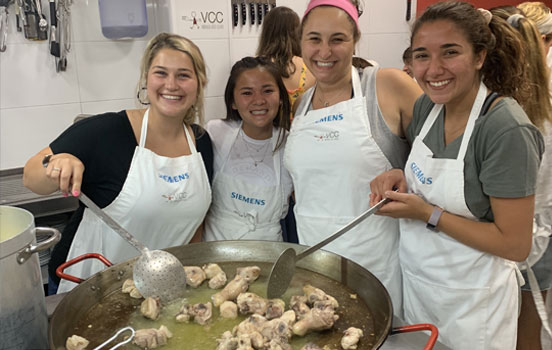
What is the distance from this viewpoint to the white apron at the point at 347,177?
153cm

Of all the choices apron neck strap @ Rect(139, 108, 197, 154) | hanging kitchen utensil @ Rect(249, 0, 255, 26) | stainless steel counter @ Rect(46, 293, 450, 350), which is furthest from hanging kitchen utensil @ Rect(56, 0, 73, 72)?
stainless steel counter @ Rect(46, 293, 450, 350)

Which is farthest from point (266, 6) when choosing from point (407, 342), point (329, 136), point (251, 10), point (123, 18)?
point (407, 342)

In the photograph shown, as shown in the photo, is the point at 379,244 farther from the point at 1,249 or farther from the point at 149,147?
the point at 1,249

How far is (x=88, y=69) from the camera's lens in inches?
109

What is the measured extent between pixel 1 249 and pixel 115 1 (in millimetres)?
2339

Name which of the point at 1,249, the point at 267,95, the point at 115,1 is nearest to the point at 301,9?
the point at 115,1

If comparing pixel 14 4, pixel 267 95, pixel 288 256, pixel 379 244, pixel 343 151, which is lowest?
pixel 379 244

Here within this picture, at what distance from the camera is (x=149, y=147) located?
1.59m

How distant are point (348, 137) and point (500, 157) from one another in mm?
513

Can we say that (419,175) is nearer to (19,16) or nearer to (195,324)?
(195,324)

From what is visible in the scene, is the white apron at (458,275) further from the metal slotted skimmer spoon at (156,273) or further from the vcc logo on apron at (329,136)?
the metal slotted skimmer spoon at (156,273)

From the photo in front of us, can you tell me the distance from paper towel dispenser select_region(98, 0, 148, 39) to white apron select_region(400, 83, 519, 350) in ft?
6.78

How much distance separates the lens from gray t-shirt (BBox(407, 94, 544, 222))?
1126 millimetres

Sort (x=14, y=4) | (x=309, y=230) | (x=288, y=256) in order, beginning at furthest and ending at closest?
(x=14, y=4) < (x=309, y=230) < (x=288, y=256)
